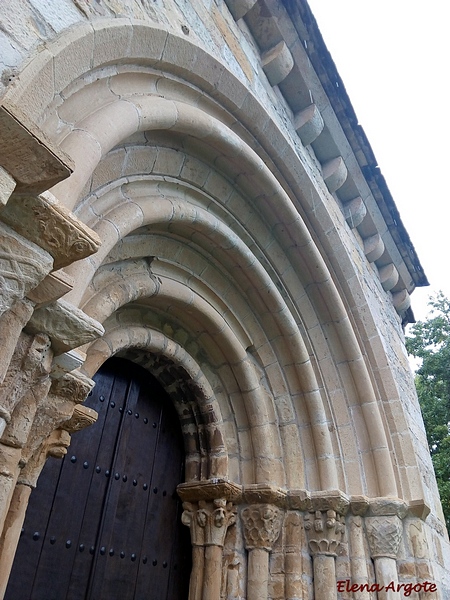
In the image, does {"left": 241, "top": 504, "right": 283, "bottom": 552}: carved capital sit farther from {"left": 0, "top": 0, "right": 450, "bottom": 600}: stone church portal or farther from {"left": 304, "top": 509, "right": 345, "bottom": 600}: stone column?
{"left": 304, "top": 509, "right": 345, "bottom": 600}: stone column

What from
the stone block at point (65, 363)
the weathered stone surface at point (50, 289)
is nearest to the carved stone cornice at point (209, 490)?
the stone block at point (65, 363)

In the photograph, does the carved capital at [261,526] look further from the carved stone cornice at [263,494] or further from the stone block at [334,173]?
the stone block at [334,173]

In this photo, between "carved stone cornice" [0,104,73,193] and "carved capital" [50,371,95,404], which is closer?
"carved stone cornice" [0,104,73,193]

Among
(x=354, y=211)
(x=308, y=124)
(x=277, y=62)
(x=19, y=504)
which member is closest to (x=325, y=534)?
(x=19, y=504)

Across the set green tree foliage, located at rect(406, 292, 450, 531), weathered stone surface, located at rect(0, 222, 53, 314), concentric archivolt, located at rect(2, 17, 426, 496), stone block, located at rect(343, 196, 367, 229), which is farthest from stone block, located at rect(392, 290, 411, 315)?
green tree foliage, located at rect(406, 292, 450, 531)

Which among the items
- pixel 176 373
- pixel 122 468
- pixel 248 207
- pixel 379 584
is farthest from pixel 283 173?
pixel 379 584

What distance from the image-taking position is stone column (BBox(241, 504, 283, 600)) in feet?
9.58

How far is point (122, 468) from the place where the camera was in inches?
113

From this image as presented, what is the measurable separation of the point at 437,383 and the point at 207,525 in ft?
31.8

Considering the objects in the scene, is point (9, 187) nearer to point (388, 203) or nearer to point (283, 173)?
point (283, 173)

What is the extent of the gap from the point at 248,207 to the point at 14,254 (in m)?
2.27

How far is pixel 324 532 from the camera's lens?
10.3 feet

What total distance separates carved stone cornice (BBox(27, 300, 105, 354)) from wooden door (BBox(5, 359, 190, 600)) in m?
1.19

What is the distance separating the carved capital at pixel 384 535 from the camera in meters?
3.12
